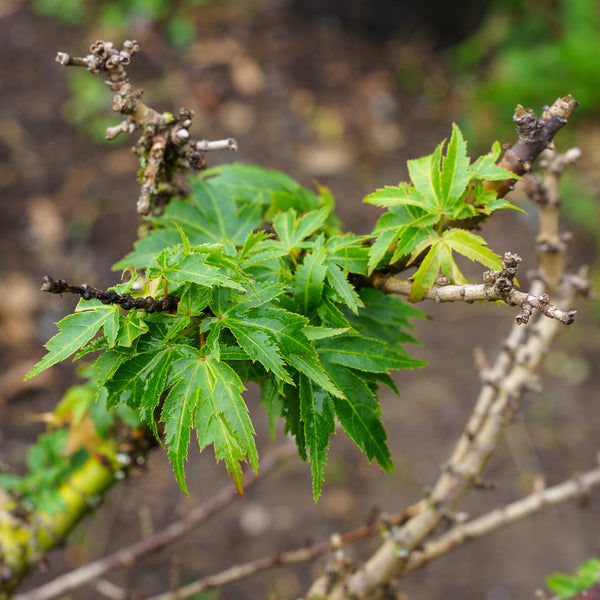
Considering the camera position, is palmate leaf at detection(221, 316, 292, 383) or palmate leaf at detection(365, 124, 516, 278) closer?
palmate leaf at detection(221, 316, 292, 383)

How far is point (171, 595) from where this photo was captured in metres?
2.19

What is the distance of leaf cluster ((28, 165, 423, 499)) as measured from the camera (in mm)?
1151

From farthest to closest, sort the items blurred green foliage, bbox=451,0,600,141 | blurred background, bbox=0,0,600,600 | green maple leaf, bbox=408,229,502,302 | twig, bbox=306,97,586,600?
1. blurred green foliage, bbox=451,0,600,141
2. blurred background, bbox=0,0,600,600
3. twig, bbox=306,97,586,600
4. green maple leaf, bbox=408,229,502,302

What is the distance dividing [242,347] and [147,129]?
68cm

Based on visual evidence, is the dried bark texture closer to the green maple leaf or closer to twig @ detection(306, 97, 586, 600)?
the green maple leaf

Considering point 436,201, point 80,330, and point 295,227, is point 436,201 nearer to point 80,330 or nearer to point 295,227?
point 295,227

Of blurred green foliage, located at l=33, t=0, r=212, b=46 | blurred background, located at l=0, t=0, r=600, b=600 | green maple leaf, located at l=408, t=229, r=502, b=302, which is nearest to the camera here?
green maple leaf, located at l=408, t=229, r=502, b=302

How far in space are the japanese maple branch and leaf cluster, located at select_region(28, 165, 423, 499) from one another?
0.30m

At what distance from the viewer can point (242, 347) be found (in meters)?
1.17

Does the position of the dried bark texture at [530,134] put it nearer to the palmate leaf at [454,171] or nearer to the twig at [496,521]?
the palmate leaf at [454,171]

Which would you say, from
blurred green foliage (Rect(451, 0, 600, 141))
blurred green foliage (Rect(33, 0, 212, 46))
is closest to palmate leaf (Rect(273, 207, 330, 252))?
Answer: blurred green foliage (Rect(451, 0, 600, 141))

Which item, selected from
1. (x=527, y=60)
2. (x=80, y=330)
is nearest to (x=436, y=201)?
(x=80, y=330)

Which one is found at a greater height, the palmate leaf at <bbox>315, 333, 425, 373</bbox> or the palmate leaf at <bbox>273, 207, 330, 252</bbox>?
the palmate leaf at <bbox>273, 207, 330, 252</bbox>

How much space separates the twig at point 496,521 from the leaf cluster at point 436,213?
1.11 m
